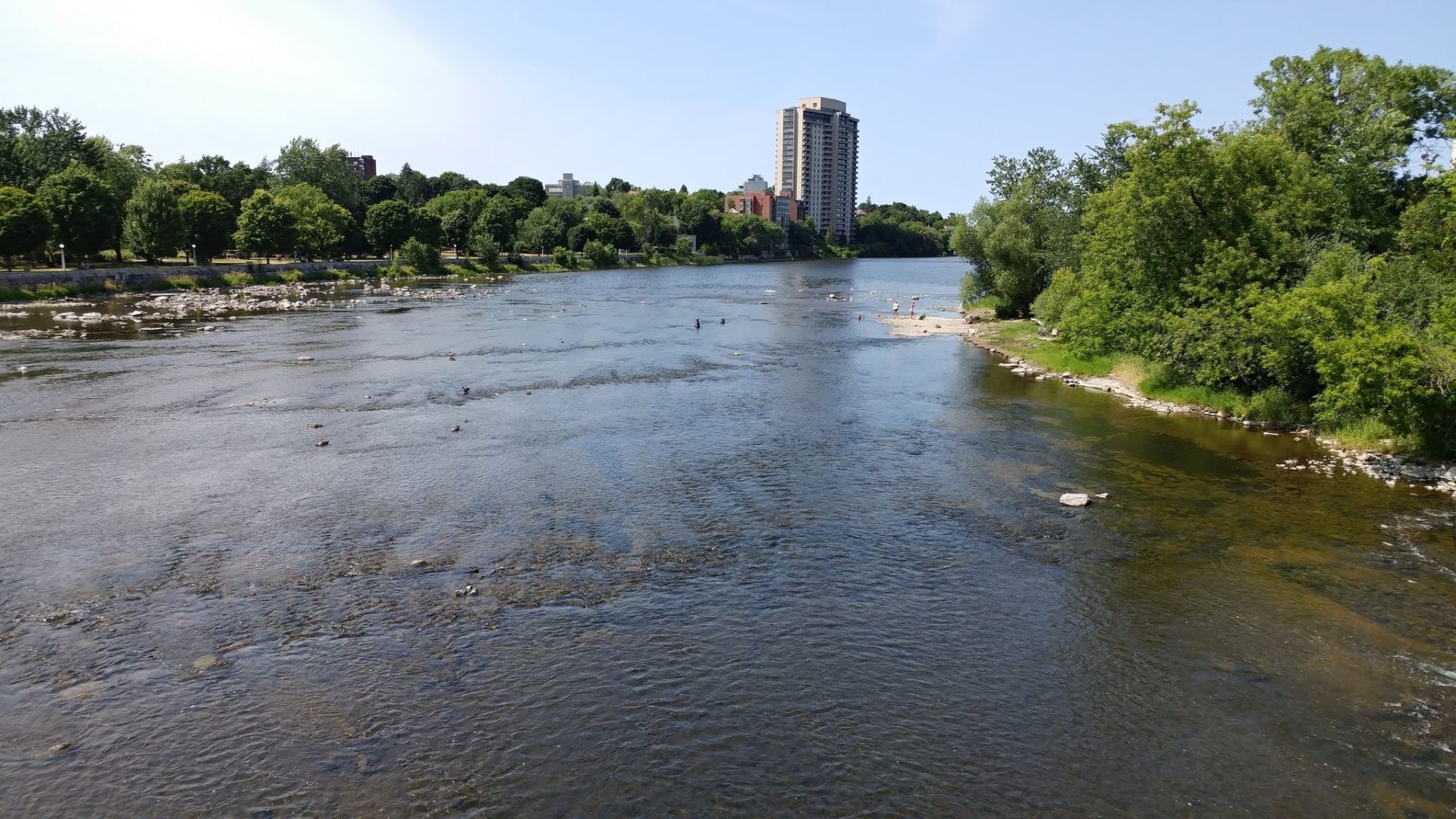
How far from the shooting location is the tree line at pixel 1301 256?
3061 centimetres

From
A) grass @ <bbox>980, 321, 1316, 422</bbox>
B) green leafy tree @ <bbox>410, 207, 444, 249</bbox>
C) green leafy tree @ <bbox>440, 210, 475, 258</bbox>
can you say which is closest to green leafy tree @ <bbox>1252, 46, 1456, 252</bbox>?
grass @ <bbox>980, 321, 1316, 422</bbox>

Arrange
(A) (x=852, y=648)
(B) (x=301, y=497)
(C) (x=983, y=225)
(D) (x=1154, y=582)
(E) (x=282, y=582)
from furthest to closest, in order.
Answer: (C) (x=983, y=225), (B) (x=301, y=497), (D) (x=1154, y=582), (E) (x=282, y=582), (A) (x=852, y=648)

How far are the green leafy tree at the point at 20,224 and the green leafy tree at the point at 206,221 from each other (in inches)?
716

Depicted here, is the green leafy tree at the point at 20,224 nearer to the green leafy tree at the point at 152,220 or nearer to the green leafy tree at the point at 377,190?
the green leafy tree at the point at 152,220

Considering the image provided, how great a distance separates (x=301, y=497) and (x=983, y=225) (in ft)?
212

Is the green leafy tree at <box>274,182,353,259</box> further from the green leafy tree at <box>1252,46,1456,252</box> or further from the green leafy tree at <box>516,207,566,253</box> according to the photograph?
the green leafy tree at <box>1252,46,1456,252</box>

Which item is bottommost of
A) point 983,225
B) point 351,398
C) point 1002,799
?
point 1002,799

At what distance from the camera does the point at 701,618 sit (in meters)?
18.6

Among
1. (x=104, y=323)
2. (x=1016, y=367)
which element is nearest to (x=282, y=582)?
(x=1016, y=367)

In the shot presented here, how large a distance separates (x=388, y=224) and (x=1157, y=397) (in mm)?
119486

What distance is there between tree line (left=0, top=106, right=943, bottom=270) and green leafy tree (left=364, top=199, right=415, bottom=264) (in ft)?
0.54

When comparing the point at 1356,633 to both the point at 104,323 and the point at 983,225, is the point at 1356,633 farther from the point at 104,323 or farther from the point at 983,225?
the point at 104,323

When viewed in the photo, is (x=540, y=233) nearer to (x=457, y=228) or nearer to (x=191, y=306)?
(x=457, y=228)

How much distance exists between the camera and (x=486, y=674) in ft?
52.7
